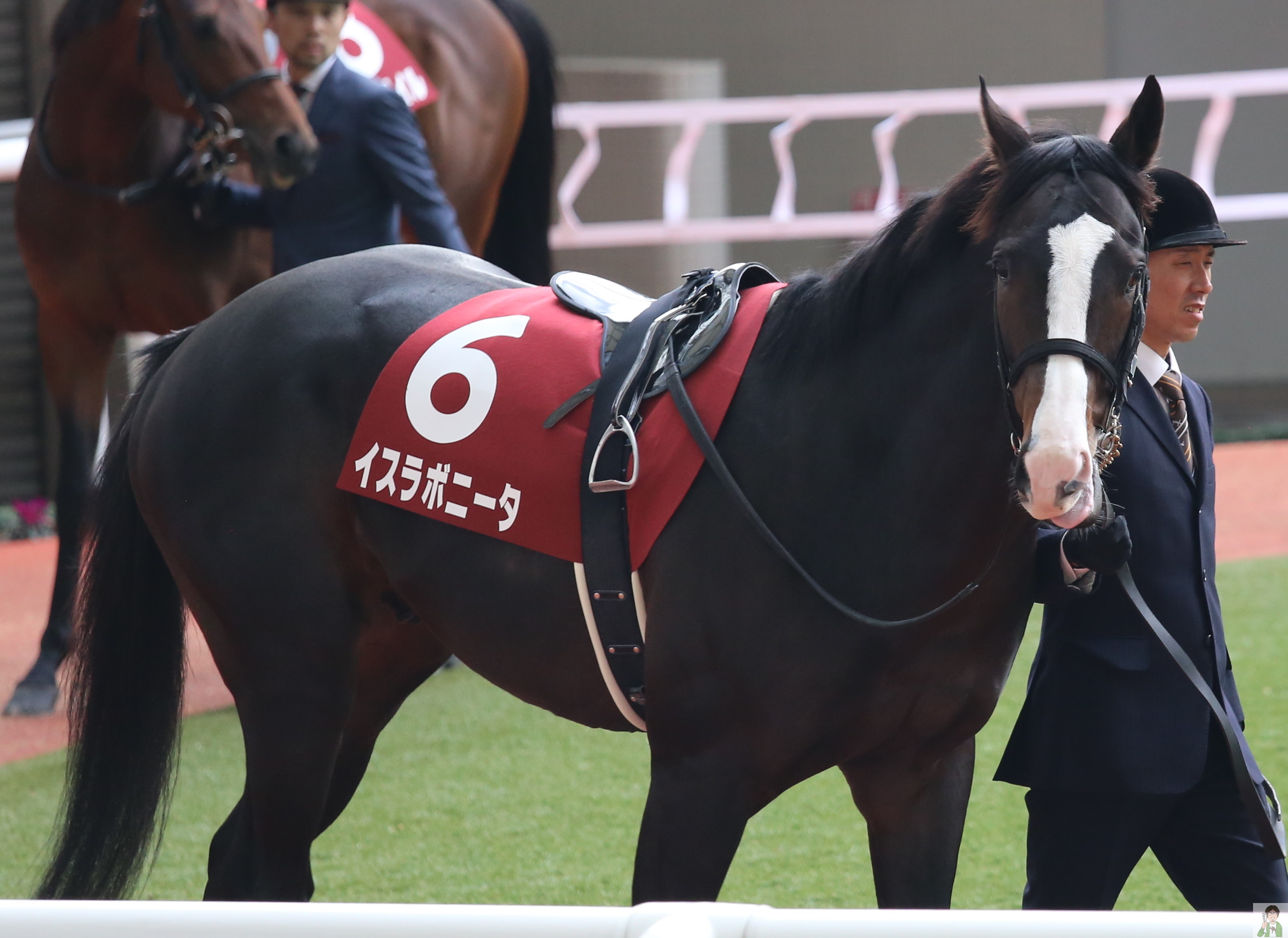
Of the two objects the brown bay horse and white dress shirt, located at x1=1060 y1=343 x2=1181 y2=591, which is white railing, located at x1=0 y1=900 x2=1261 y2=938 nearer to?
white dress shirt, located at x1=1060 y1=343 x2=1181 y2=591

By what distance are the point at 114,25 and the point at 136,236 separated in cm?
64

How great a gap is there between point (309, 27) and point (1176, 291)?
2.59 meters

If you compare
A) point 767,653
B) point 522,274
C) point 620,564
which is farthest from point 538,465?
point 522,274

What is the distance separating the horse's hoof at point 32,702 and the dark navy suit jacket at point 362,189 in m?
1.81

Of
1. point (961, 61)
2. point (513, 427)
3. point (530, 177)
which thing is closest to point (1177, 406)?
point (513, 427)

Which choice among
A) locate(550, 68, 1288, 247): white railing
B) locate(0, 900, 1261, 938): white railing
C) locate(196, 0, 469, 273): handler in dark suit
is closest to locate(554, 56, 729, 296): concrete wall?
locate(550, 68, 1288, 247): white railing

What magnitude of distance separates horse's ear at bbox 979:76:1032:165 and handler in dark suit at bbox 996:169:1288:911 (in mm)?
453

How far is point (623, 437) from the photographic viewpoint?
221 centimetres

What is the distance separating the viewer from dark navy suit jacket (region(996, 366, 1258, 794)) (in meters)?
2.30

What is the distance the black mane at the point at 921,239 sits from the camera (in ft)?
6.26

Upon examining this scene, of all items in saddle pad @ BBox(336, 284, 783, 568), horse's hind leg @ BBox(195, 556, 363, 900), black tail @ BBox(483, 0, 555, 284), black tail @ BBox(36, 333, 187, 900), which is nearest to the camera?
saddle pad @ BBox(336, 284, 783, 568)

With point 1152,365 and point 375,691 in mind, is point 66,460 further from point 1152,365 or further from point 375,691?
point 1152,365

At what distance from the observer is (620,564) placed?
2.21m

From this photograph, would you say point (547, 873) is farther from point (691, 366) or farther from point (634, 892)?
point (691, 366)
